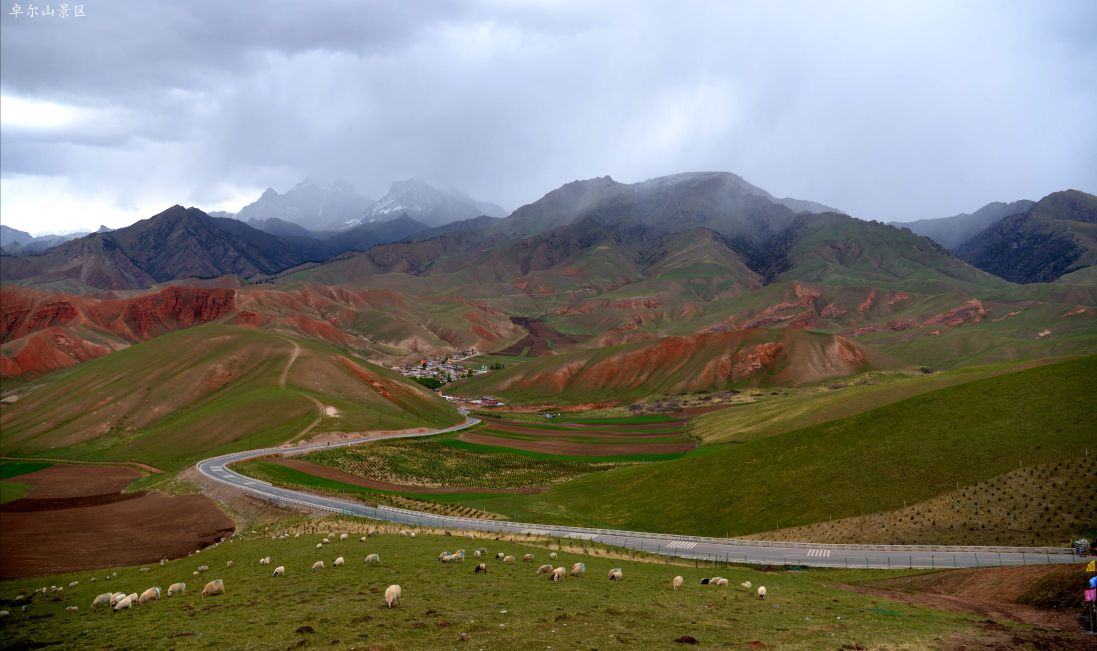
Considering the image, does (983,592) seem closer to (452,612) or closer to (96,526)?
(452,612)

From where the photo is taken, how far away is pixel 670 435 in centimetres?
13700

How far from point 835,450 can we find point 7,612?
215 feet

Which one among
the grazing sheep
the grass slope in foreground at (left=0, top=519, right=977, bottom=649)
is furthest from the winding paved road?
the grazing sheep

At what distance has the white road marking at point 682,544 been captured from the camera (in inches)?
2090

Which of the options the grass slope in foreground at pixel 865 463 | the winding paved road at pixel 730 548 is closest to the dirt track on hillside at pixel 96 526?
the winding paved road at pixel 730 548

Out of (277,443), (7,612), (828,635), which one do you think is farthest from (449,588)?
(277,443)

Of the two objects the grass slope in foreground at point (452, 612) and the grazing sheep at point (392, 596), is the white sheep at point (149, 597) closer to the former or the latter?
the grass slope in foreground at point (452, 612)

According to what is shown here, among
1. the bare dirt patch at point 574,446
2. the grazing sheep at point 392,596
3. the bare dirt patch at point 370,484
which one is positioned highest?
the grazing sheep at point 392,596

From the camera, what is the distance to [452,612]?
23.1m

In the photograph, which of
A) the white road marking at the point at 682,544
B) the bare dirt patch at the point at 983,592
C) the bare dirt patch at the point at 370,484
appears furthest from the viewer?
the bare dirt patch at the point at 370,484

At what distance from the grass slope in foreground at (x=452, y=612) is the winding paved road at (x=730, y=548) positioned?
10814mm

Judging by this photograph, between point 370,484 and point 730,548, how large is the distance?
172 ft

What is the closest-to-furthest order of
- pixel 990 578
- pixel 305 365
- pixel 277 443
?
pixel 990 578
pixel 277 443
pixel 305 365

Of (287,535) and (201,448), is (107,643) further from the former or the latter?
(201,448)
